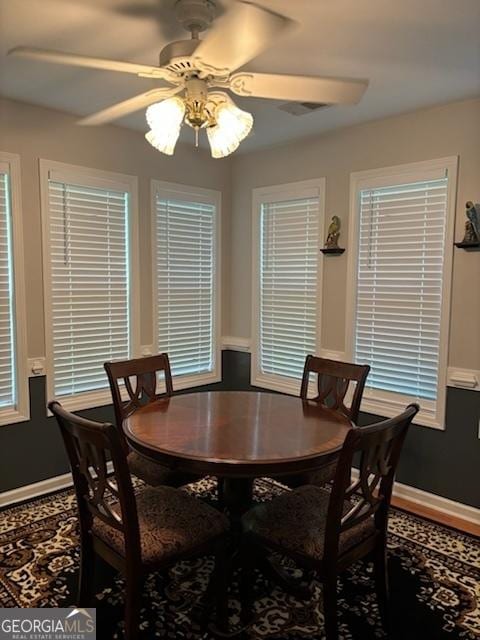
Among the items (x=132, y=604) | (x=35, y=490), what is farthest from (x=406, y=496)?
(x=35, y=490)

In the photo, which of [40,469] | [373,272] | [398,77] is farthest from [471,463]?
[40,469]

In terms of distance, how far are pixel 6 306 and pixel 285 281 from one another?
84.6 inches

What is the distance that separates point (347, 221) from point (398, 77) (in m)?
1.12

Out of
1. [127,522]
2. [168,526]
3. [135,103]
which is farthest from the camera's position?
[135,103]

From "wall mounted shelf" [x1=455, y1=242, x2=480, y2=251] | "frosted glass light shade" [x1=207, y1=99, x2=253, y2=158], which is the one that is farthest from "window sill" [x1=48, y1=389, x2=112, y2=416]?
"wall mounted shelf" [x1=455, y1=242, x2=480, y2=251]

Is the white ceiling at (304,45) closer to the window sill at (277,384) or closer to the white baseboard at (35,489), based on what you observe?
the window sill at (277,384)

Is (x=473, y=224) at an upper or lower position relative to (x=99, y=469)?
upper

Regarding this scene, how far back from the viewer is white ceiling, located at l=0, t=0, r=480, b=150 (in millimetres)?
1891

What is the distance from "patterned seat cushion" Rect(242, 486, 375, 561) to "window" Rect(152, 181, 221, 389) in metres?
2.03

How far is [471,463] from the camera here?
2.98m

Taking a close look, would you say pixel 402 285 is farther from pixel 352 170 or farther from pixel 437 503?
pixel 437 503

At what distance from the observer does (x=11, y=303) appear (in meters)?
3.05

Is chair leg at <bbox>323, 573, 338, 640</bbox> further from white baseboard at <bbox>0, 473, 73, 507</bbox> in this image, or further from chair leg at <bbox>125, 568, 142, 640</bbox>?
white baseboard at <bbox>0, 473, 73, 507</bbox>

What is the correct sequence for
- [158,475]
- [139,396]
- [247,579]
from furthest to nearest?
[139,396]
[158,475]
[247,579]
